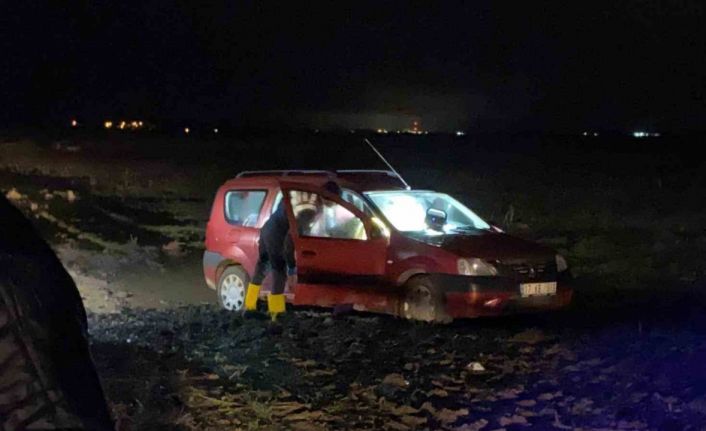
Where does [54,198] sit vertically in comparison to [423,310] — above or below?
above

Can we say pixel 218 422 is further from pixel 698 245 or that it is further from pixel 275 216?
pixel 698 245

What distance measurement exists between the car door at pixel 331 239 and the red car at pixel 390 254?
0.03 feet

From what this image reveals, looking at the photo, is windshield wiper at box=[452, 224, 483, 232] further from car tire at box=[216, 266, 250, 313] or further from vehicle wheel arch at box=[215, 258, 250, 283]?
vehicle wheel arch at box=[215, 258, 250, 283]

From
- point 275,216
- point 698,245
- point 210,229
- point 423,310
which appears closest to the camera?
point 423,310

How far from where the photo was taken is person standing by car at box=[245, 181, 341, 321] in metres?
10.9

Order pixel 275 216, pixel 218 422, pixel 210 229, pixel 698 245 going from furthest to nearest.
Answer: pixel 698 245 < pixel 210 229 < pixel 275 216 < pixel 218 422

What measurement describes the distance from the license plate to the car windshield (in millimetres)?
1033

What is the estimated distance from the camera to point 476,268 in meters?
10.0

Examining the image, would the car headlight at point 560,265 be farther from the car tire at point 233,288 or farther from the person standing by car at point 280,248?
the car tire at point 233,288

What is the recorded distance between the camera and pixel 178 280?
1555 centimetres

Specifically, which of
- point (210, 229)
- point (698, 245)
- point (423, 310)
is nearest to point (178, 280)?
point (210, 229)

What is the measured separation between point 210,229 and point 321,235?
1871 millimetres

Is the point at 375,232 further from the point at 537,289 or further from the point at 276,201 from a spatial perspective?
the point at 537,289

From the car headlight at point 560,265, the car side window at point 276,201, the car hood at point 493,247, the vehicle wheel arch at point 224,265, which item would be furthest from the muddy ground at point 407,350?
the car side window at point 276,201
